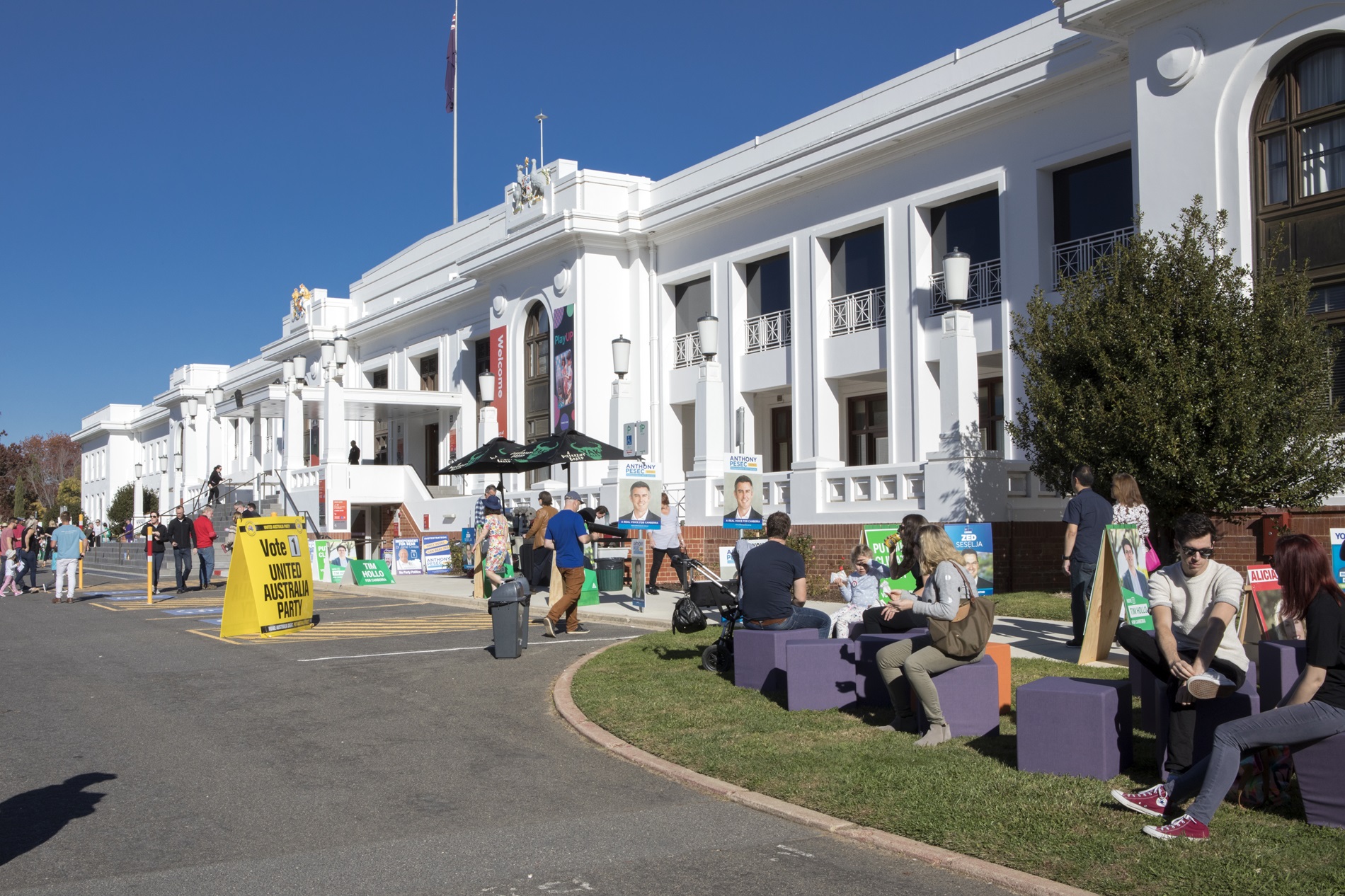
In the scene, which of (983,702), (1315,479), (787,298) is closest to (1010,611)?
(1315,479)

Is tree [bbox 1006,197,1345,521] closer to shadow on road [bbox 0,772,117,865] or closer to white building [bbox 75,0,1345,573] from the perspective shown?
white building [bbox 75,0,1345,573]

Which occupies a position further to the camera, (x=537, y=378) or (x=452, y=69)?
(x=452, y=69)

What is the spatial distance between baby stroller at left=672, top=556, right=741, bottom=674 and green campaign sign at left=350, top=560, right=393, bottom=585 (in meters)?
11.7

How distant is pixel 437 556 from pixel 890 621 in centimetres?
1970

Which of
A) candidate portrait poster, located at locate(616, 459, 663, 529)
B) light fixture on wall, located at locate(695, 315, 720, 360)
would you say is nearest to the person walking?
candidate portrait poster, located at locate(616, 459, 663, 529)

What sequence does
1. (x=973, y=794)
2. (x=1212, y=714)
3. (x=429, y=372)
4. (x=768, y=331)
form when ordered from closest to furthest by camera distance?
(x=1212, y=714), (x=973, y=794), (x=768, y=331), (x=429, y=372)

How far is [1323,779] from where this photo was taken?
5.75 m

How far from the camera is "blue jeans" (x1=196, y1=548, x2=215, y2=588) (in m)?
24.9

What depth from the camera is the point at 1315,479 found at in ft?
43.4

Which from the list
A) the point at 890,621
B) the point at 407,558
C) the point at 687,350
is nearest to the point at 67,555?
the point at 407,558

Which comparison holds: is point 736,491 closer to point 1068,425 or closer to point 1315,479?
point 1068,425

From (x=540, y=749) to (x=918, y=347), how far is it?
15923mm

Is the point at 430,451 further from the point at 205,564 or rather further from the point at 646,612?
the point at 646,612

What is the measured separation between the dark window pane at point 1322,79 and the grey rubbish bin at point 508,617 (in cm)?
1170
